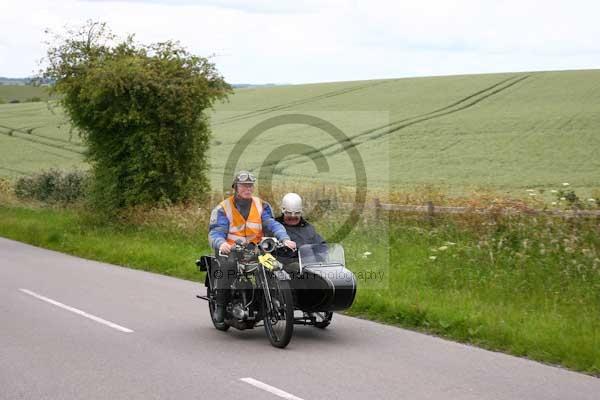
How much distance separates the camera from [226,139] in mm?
45969

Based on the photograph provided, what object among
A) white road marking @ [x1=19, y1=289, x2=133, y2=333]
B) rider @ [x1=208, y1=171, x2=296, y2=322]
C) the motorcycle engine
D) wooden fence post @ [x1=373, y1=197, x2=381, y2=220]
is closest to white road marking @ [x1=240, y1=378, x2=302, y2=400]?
the motorcycle engine

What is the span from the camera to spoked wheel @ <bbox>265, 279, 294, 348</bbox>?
902 centimetres

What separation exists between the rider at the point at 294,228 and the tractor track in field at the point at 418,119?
26.2 m

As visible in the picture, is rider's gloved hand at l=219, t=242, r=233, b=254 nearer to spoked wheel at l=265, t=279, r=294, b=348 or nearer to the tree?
spoked wheel at l=265, t=279, r=294, b=348

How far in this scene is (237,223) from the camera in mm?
10117

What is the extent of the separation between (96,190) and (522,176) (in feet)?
53.0

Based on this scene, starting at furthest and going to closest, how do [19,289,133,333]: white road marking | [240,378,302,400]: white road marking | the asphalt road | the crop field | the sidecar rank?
the crop field, [19,289,133,333]: white road marking, the sidecar, the asphalt road, [240,378,302,400]: white road marking

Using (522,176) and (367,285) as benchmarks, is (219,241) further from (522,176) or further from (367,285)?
(522,176)

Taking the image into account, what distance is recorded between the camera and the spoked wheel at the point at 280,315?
9023 mm

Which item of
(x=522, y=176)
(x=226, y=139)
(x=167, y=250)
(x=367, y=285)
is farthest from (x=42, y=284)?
(x=226, y=139)

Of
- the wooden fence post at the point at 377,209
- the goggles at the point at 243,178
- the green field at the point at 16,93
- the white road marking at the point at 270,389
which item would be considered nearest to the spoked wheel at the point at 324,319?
the goggles at the point at 243,178

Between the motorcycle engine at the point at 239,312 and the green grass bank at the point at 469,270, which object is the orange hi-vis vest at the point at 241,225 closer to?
the motorcycle engine at the point at 239,312

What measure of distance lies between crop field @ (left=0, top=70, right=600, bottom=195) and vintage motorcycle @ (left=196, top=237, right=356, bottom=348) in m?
13.6

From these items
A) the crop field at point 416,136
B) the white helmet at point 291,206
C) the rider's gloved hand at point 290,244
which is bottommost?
the crop field at point 416,136
